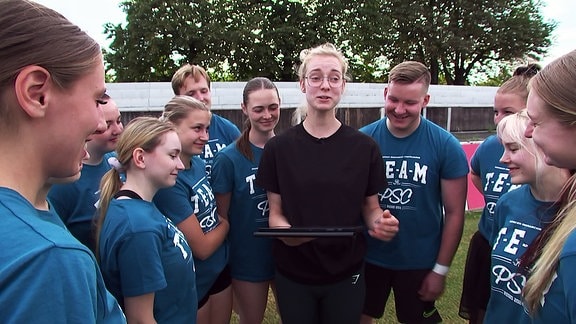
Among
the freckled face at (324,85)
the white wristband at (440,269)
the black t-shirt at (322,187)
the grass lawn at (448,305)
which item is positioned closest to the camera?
the black t-shirt at (322,187)

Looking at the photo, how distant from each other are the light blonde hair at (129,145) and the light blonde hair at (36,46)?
129 cm

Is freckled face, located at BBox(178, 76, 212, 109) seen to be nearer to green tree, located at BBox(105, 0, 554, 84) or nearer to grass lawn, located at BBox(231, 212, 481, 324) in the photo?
grass lawn, located at BBox(231, 212, 481, 324)

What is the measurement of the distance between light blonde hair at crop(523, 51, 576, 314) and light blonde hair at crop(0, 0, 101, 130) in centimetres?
134

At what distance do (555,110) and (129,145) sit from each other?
1862 mm

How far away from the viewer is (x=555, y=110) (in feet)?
4.56

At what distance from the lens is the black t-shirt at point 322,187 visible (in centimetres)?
266

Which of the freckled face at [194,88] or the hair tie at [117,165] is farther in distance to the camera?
the freckled face at [194,88]

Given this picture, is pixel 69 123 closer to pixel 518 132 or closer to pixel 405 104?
pixel 518 132

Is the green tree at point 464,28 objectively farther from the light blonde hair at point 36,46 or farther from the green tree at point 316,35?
the light blonde hair at point 36,46

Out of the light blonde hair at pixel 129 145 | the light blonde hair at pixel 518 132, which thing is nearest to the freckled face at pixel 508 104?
the light blonde hair at pixel 518 132

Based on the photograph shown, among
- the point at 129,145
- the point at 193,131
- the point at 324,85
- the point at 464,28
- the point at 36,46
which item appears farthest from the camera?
the point at 464,28

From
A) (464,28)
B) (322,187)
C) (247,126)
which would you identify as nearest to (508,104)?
(322,187)

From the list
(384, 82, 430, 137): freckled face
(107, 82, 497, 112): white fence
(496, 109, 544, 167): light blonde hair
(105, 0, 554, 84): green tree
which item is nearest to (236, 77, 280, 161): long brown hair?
(384, 82, 430, 137): freckled face

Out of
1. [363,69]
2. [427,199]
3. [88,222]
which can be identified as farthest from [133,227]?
[363,69]
